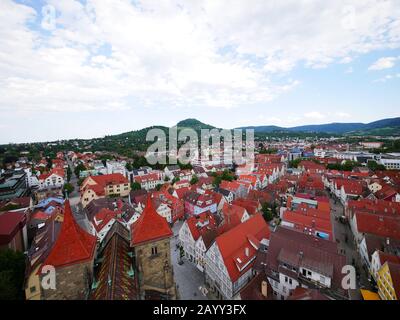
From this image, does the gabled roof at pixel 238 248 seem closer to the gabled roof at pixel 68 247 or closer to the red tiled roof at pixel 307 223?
the red tiled roof at pixel 307 223

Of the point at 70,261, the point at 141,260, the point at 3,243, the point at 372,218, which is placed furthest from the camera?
the point at 372,218

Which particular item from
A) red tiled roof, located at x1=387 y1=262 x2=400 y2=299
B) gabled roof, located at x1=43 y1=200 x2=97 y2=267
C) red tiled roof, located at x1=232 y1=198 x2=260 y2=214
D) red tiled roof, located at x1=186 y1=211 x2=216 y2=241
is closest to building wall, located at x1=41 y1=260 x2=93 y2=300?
gabled roof, located at x1=43 y1=200 x2=97 y2=267

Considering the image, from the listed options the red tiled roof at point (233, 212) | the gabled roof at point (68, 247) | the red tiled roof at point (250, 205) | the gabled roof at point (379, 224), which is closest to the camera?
the gabled roof at point (68, 247)

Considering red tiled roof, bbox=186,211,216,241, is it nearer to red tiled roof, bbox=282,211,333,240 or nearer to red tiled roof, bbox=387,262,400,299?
red tiled roof, bbox=282,211,333,240

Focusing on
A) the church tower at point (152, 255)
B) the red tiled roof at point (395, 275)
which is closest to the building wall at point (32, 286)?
the church tower at point (152, 255)
